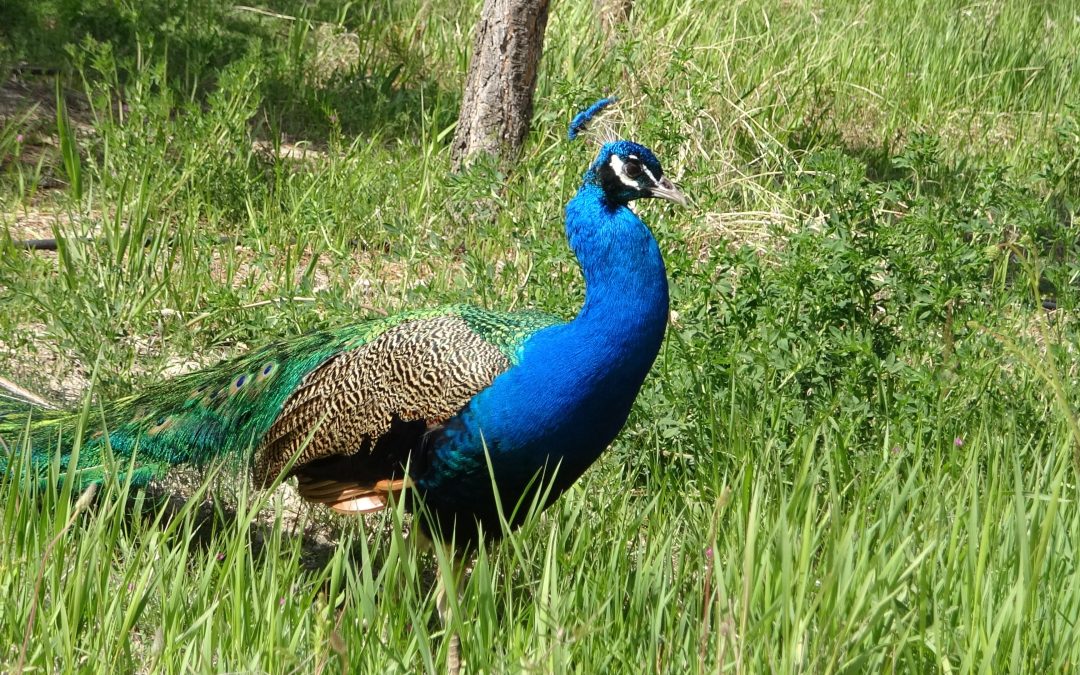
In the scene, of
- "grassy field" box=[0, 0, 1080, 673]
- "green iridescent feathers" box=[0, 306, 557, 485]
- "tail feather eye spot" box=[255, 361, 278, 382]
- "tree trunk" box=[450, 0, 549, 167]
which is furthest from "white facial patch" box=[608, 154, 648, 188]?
"tree trunk" box=[450, 0, 549, 167]

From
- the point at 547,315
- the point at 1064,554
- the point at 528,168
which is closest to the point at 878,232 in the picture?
the point at 547,315

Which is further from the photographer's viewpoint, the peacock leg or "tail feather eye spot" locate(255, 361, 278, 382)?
"tail feather eye spot" locate(255, 361, 278, 382)

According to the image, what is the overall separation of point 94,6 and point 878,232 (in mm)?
4482

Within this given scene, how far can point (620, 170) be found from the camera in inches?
119

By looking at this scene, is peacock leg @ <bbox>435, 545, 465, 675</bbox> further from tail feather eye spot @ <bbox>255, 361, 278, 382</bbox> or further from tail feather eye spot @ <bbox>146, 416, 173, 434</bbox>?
tail feather eye spot @ <bbox>146, 416, 173, 434</bbox>

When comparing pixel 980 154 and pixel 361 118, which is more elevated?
pixel 980 154

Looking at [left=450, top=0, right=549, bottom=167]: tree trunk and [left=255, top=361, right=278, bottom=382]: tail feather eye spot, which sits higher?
[left=450, top=0, right=549, bottom=167]: tree trunk

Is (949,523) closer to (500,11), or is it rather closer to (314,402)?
(314,402)

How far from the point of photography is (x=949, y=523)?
282cm

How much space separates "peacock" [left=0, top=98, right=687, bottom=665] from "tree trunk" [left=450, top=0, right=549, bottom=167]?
1965 millimetres

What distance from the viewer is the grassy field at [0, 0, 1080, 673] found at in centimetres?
232

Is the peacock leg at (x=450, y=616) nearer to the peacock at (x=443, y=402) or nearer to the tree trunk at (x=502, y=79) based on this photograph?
the peacock at (x=443, y=402)

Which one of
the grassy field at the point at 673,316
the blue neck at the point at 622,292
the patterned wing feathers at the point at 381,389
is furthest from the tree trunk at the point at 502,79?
the blue neck at the point at 622,292

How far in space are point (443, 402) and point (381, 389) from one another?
200 millimetres
